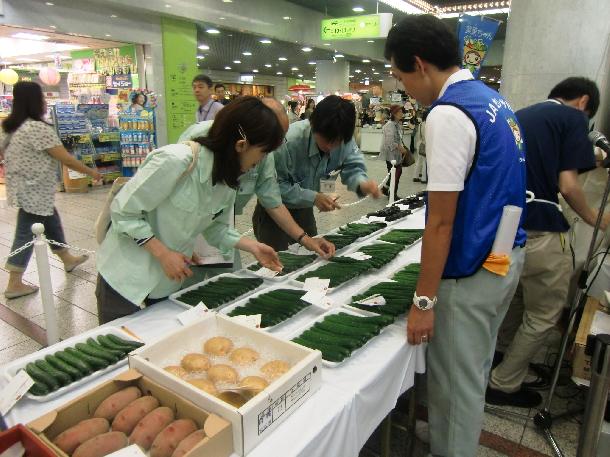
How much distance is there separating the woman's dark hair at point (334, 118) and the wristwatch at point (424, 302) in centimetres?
120

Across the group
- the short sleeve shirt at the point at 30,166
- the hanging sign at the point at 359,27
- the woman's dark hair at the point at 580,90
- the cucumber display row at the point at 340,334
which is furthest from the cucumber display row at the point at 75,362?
the hanging sign at the point at 359,27

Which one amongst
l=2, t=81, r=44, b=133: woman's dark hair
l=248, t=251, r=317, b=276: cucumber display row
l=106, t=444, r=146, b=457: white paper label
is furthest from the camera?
l=2, t=81, r=44, b=133: woman's dark hair

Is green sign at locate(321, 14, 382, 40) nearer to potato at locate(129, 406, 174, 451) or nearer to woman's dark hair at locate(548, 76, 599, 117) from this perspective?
woman's dark hair at locate(548, 76, 599, 117)

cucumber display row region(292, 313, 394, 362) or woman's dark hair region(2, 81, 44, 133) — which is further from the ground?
woman's dark hair region(2, 81, 44, 133)

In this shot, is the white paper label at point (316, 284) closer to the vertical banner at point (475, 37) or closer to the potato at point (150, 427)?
the potato at point (150, 427)

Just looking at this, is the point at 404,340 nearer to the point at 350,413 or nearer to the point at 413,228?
the point at 350,413

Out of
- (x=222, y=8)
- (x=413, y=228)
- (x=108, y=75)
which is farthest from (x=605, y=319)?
(x=108, y=75)

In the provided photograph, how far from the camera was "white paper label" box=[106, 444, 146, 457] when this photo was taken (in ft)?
2.97

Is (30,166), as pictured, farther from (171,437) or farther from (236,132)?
(171,437)

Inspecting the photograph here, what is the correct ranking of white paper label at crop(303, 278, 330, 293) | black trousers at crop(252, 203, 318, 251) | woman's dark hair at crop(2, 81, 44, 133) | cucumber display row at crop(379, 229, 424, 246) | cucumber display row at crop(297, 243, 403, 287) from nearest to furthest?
white paper label at crop(303, 278, 330, 293)
cucumber display row at crop(297, 243, 403, 287)
cucumber display row at crop(379, 229, 424, 246)
black trousers at crop(252, 203, 318, 251)
woman's dark hair at crop(2, 81, 44, 133)

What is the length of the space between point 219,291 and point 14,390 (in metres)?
0.85

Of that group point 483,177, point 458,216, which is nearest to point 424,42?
point 483,177

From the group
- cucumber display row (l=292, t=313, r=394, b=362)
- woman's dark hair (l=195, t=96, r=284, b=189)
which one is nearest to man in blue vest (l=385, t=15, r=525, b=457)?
cucumber display row (l=292, t=313, r=394, b=362)

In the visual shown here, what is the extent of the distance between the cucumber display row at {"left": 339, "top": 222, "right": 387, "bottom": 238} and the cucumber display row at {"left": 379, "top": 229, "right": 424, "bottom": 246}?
97 millimetres
